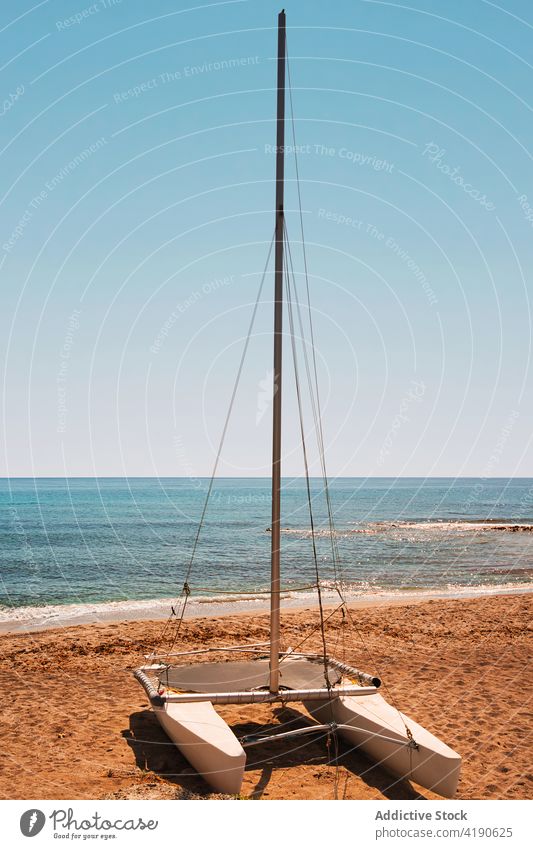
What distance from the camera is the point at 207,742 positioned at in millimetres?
7754

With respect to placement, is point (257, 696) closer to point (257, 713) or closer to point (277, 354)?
point (257, 713)

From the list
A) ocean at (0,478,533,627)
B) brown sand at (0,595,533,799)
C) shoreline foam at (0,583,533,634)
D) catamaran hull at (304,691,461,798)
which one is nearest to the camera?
catamaran hull at (304,691,461,798)

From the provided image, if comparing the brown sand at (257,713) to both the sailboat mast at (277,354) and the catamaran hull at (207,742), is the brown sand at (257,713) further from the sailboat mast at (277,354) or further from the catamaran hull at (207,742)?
the sailboat mast at (277,354)

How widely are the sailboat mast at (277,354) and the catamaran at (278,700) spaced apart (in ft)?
0.04

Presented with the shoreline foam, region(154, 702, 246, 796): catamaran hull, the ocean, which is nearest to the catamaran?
region(154, 702, 246, 796): catamaran hull

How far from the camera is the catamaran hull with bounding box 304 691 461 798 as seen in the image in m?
7.57

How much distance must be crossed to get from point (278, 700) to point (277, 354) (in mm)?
4160

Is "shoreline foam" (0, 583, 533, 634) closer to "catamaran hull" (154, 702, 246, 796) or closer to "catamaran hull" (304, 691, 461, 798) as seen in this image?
"catamaran hull" (154, 702, 246, 796)

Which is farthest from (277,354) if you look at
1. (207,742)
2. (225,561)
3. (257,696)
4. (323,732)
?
(225,561)

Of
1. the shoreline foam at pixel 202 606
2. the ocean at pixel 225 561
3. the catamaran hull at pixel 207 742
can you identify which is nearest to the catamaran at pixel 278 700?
the catamaran hull at pixel 207 742

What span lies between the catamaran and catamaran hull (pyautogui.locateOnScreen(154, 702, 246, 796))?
10 millimetres

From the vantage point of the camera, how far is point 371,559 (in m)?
35.4

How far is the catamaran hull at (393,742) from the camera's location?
7.57 metres
